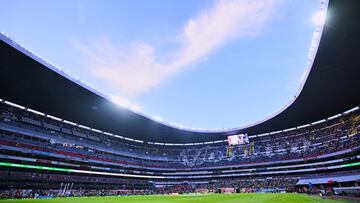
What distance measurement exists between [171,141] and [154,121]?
29.8 m

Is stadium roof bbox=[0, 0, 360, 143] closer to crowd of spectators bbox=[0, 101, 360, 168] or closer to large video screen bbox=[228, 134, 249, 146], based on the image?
large video screen bbox=[228, 134, 249, 146]

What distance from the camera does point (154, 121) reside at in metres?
59.2

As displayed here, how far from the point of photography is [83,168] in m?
56.2

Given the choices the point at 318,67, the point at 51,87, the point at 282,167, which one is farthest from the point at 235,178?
the point at 51,87

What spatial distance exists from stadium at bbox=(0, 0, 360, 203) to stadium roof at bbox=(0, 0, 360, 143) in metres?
0.15

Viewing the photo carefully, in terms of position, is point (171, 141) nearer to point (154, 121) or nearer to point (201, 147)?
Result: point (201, 147)

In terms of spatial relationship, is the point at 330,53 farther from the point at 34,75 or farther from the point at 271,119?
the point at 34,75

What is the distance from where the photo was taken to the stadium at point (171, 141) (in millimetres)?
32469

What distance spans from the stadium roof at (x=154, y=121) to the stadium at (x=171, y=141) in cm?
15

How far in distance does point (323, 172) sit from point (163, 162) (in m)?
50.2

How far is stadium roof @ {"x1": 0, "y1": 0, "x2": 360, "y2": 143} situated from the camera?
1026 inches

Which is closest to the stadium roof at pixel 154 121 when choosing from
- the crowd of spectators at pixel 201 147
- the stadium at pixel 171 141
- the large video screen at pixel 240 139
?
the stadium at pixel 171 141

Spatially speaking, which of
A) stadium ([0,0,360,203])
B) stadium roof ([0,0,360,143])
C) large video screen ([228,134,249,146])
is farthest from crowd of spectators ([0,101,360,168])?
large video screen ([228,134,249,146])

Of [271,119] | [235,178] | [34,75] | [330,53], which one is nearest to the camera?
[330,53]
